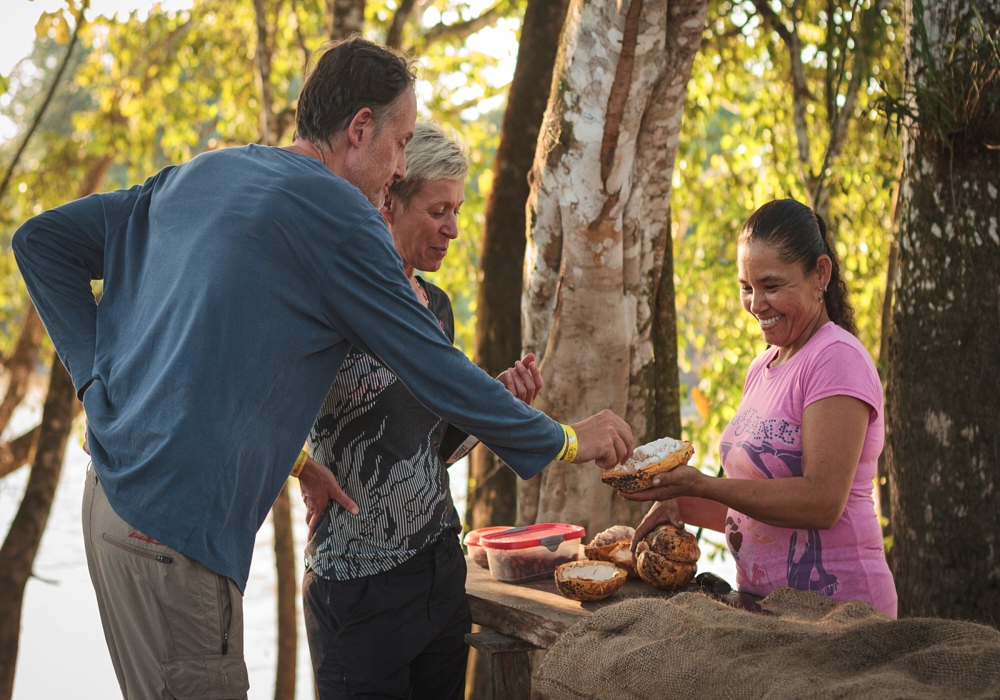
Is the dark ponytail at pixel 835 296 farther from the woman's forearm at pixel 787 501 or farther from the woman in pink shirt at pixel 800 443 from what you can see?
the woman's forearm at pixel 787 501

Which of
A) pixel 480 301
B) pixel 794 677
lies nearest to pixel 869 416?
pixel 794 677

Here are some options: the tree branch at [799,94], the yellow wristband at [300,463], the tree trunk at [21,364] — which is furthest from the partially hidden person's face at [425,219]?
the tree trunk at [21,364]

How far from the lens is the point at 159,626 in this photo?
175 centimetres

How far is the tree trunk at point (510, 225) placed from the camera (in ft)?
16.9

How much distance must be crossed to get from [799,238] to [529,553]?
3.50 feet

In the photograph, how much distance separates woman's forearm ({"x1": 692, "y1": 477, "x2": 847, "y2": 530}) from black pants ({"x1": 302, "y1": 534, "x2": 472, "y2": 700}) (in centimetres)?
73

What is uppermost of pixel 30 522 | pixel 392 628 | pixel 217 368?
pixel 217 368

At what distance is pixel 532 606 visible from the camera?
7.30ft

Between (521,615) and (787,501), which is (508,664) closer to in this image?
(521,615)

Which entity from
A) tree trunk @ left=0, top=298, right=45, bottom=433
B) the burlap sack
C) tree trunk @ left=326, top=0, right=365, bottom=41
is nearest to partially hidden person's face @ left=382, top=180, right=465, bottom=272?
the burlap sack

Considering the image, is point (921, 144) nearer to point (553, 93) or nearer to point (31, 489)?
point (553, 93)

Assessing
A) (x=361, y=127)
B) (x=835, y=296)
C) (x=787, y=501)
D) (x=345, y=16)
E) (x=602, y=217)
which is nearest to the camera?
(x=361, y=127)

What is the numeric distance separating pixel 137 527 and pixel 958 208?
2.75m

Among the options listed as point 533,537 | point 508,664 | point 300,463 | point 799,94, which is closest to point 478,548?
point 533,537
